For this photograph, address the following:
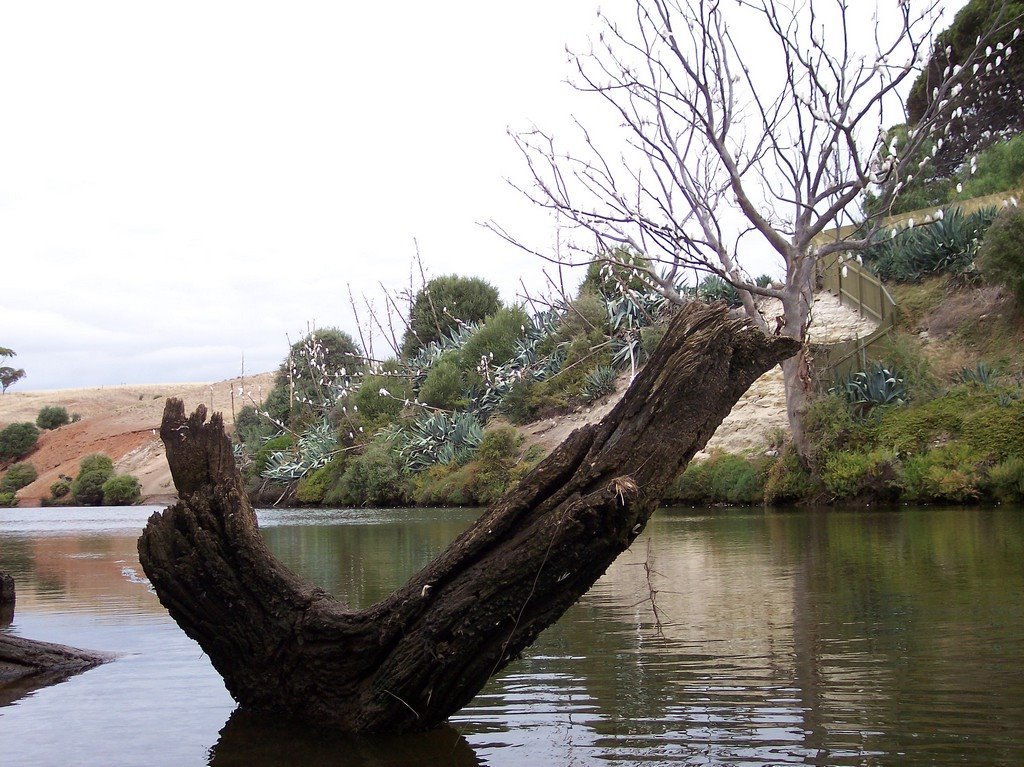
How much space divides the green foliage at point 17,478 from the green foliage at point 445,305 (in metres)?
23.6

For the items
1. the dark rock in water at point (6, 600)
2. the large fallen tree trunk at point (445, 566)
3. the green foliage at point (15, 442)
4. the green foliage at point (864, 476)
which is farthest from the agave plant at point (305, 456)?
the green foliage at point (15, 442)

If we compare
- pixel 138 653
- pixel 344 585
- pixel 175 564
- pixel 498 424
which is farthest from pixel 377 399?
pixel 175 564

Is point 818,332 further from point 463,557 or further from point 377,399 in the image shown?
point 463,557

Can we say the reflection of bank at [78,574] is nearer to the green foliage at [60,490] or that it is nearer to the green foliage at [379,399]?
the green foliage at [379,399]

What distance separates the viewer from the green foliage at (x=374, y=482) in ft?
90.0

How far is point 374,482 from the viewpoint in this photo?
1085 inches

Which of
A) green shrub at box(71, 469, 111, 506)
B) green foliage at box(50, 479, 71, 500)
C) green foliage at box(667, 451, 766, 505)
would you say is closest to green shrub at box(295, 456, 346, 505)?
green foliage at box(667, 451, 766, 505)

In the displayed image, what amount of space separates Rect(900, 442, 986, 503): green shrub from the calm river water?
5554 mm

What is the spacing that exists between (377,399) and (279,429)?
7.18m

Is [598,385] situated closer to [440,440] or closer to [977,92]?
[440,440]

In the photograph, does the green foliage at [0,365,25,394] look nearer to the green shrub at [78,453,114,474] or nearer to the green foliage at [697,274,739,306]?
the green shrub at [78,453,114,474]

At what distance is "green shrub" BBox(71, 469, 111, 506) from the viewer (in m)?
42.6

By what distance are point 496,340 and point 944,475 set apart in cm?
1761

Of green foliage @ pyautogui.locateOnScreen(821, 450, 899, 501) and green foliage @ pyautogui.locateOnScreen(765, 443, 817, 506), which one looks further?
green foliage @ pyautogui.locateOnScreen(765, 443, 817, 506)
